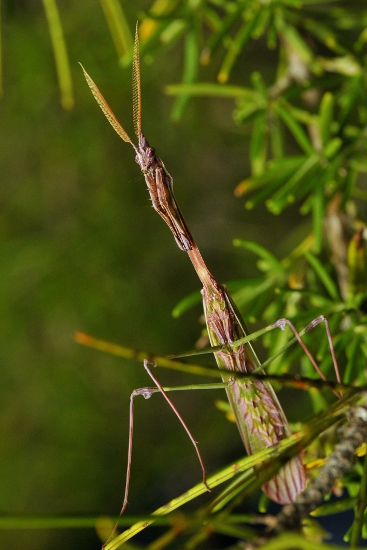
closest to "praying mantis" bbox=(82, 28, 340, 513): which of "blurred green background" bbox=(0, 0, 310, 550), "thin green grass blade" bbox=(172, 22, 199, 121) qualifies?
"thin green grass blade" bbox=(172, 22, 199, 121)

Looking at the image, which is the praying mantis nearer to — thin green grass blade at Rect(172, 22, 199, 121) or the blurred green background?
thin green grass blade at Rect(172, 22, 199, 121)

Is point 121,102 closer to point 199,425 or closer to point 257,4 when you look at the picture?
point 257,4

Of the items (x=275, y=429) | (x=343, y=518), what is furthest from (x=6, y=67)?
(x=343, y=518)

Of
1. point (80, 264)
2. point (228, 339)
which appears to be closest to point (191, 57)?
point (228, 339)

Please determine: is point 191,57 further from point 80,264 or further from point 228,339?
point 80,264

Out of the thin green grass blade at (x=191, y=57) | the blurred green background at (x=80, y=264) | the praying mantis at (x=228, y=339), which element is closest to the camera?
the praying mantis at (x=228, y=339)

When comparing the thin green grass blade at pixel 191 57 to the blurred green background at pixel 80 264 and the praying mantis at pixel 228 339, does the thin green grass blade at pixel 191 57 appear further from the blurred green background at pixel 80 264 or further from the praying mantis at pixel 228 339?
the blurred green background at pixel 80 264

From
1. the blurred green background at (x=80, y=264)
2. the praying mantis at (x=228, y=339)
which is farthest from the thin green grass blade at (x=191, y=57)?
the blurred green background at (x=80, y=264)

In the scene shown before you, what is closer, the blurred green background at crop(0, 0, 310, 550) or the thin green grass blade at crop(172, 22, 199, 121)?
the thin green grass blade at crop(172, 22, 199, 121)
